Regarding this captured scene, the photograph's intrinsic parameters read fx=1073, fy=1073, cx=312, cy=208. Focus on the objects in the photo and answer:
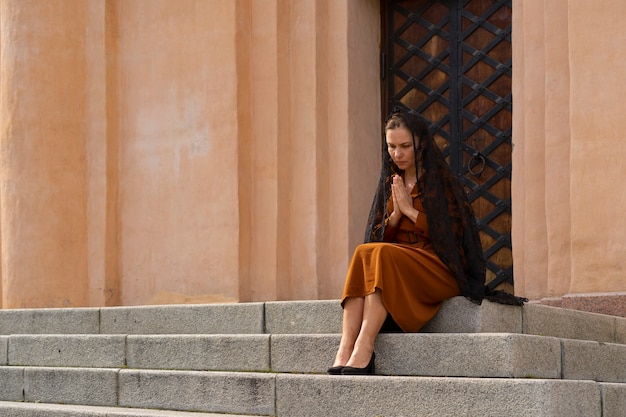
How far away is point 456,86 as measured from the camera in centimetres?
1078

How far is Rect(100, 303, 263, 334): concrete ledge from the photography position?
8.09m

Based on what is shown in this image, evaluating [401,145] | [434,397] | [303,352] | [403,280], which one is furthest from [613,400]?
[401,145]

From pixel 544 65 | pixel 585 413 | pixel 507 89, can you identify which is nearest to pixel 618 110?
pixel 544 65

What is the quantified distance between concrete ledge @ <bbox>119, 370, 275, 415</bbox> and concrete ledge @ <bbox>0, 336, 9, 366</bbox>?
5.73ft

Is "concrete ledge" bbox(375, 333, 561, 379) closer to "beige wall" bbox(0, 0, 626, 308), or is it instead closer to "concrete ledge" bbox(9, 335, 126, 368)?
"concrete ledge" bbox(9, 335, 126, 368)

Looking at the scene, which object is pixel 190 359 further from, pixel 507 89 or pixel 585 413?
pixel 507 89

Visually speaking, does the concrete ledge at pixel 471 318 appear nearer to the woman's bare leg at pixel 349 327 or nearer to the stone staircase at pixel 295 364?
the stone staircase at pixel 295 364

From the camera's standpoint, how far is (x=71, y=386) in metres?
8.02

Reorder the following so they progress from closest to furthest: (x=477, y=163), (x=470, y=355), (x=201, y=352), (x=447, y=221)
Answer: (x=470, y=355), (x=447, y=221), (x=201, y=352), (x=477, y=163)

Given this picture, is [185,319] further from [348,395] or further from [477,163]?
[477,163]

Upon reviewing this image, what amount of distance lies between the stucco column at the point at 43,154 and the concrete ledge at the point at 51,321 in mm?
1971

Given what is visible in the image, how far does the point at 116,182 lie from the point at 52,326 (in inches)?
117

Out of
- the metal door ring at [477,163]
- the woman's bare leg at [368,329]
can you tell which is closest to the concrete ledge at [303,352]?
the woman's bare leg at [368,329]

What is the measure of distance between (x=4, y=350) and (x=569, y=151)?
5.10 meters
